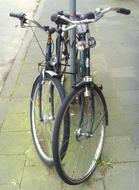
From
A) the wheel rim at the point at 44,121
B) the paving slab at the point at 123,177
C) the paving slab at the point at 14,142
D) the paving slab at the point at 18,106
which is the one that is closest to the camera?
the paving slab at the point at 123,177

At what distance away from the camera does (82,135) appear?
3.59 m

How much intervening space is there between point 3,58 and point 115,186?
4423 mm

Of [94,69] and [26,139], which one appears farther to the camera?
[94,69]

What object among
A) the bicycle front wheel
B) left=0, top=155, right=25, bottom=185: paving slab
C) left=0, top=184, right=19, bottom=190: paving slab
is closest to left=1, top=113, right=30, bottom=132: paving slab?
left=0, top=155, right=25, bottom=185: paving slab

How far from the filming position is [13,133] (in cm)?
437

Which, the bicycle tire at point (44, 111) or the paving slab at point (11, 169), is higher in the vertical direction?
the bicycle tire at point (44, 111)

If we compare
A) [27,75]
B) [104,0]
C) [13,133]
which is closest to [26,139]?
[13,133]

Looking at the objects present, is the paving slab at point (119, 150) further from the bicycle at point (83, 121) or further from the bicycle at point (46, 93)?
the bicycle at point (46, 93)

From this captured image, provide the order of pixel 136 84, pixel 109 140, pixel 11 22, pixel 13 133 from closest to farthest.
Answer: pixel 109 140
pixel 13 133
pixel 136 84
pixel 11 22

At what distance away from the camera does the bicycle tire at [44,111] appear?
363 cm

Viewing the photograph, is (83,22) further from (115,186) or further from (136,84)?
(136,84)

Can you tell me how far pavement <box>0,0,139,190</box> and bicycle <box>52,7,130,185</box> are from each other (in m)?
0.14

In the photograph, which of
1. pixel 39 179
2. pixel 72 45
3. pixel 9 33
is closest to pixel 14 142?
pixel 39 179

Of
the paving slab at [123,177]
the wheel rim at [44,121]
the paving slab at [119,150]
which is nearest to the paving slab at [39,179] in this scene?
the wheel rim at [44,121]
